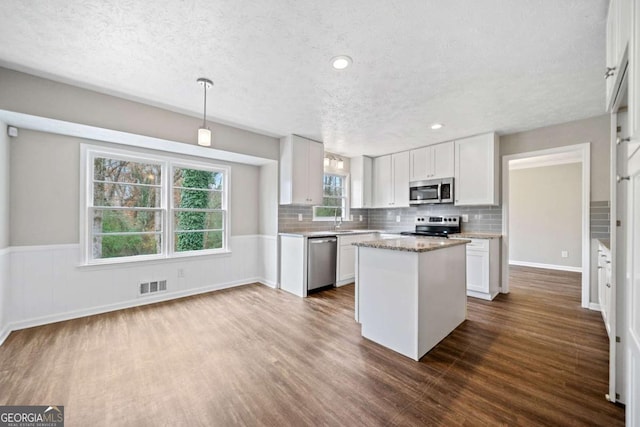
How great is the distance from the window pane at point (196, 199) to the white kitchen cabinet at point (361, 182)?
2.83m

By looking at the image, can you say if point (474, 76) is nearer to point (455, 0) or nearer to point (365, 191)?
point (455, 0)

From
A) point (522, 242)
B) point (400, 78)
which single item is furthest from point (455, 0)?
point (522, 242)

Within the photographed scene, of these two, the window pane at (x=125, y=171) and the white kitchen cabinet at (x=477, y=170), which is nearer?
the window pane at (x=125, y=171)

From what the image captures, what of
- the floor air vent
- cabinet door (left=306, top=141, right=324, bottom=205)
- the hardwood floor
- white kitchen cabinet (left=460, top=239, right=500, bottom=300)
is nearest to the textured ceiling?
cabinet door (left=306, top=141, right=324, bottom=205)

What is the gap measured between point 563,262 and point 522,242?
83cm

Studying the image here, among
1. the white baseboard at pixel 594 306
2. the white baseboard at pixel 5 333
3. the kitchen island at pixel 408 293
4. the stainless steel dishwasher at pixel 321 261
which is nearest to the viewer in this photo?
the kitchen island at pixel 408 293

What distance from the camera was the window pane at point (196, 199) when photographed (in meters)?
4.02

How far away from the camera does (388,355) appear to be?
2295mm

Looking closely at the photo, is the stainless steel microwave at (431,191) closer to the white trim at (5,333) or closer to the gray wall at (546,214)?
the gray wall at (546,214)

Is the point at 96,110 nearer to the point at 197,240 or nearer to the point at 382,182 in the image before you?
the point at 197,240

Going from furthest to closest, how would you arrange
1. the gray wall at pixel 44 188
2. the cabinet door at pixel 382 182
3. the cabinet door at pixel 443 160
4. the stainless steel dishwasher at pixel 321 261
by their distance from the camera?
the cabinet door at pixel 382 182 → the cabinet door at pixel 443 160 → the stainless steel dishwasher at pixel 321 261 → the gray wall at pixel 44 188
